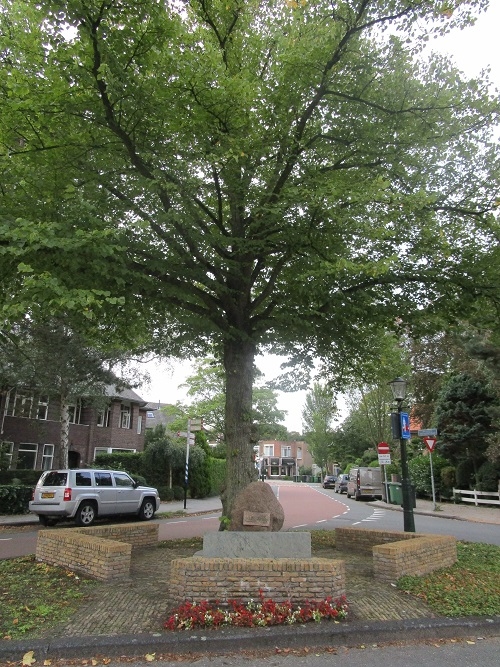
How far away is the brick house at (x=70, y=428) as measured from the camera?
2658 centimetres

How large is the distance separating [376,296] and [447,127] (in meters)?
3.09

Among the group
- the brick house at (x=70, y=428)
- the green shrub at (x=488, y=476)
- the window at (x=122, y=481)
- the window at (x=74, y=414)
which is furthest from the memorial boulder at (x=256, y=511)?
the window at (x=74, y=414)

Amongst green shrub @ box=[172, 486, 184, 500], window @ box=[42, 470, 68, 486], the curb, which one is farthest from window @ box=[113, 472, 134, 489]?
the curb

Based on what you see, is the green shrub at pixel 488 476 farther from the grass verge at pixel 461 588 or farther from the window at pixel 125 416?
the window at pixel 125 416

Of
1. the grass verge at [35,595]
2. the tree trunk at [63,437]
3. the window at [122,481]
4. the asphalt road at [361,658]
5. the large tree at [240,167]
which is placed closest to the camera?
the asphalt road at [361,658]

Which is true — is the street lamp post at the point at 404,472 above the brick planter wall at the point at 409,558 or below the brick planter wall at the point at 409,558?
above

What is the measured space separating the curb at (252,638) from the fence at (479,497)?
21.6 metres

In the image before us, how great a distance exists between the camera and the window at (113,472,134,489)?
17.5m

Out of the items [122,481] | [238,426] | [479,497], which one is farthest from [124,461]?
[238,426]

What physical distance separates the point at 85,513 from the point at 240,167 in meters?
12.4

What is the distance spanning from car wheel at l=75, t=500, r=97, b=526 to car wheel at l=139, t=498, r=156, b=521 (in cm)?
233

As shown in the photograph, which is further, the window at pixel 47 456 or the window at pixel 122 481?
the window at pixel 47 456

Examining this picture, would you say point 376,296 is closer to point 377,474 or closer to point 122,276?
point 122,276

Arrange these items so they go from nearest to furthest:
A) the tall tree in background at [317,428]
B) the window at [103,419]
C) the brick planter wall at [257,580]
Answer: the brick planter wall at [257,580]
the window at [103,419]
the tall tree in background at [317,428]
